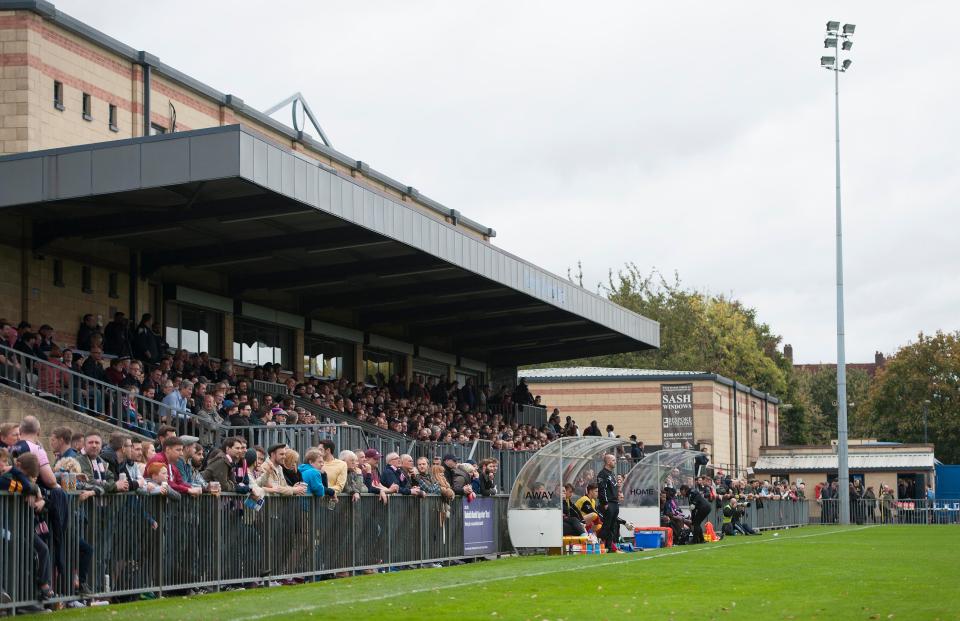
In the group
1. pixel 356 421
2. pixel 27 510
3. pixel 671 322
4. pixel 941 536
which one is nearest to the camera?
pixel 27 510

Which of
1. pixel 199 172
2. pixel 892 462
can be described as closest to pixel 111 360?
pixel 199 172

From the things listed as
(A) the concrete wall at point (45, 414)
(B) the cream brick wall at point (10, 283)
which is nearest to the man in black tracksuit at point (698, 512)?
(A) the concrete wall at point (45, 414)

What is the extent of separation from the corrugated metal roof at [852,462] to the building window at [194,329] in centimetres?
4190

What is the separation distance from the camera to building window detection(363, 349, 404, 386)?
42062 millimetres

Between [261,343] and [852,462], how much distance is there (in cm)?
4083

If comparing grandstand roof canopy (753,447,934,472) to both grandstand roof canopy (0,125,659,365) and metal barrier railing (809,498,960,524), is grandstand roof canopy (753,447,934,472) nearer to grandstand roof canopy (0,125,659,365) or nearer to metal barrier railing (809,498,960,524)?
metal barrier railing (809,498,960,524)

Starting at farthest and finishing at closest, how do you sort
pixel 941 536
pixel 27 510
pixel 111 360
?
pixel 941 536, pixel 111 360, pixel 27 510

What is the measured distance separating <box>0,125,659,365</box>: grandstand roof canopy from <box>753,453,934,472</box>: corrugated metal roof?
26.6 meters

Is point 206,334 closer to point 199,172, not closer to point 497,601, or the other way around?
point 199,172

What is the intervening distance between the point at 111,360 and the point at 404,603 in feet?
40.7

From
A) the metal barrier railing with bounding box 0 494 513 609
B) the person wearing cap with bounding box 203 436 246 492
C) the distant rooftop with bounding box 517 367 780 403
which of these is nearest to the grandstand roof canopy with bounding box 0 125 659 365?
the metal barrier railing with bounding box 0 494 513 609

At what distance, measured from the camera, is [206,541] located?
15.8 m

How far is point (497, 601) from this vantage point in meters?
14.1

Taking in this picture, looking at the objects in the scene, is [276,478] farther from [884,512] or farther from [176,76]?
[884,512]
